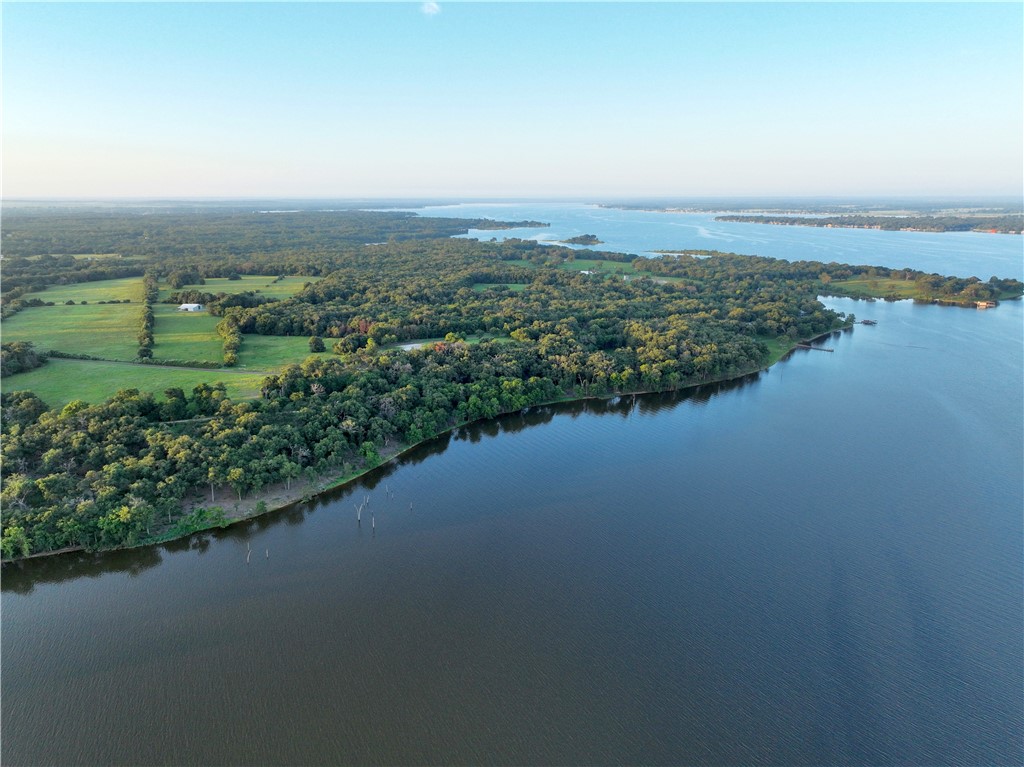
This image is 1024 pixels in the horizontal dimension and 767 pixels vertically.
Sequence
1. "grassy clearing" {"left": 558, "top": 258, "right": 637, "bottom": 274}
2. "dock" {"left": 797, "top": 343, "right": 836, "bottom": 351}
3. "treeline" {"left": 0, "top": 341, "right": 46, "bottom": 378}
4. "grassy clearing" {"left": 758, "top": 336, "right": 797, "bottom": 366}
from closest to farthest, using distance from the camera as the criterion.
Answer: "treeline" {"left": 0, "top": 341, "right": 46, "bottom": 378}, "grassy clearing" {"left": 758, "top": 336, "right": 797, "bottom": 366}, "dock" {"left": 797, "top": 343, "right": 836, "bottom": 351}, "grassy clearing" {"left": 558, "top": 258, "right": 637, "bottom": 274}

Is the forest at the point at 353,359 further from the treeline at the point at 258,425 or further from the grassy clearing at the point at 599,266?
the grassy clearing at the point at 599,266

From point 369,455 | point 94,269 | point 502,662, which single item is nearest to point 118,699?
point 502,662

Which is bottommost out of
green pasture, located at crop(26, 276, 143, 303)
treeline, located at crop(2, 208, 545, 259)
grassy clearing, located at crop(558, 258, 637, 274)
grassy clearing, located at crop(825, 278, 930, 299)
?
green pasture, located at crop(26, 276, 143, 303)

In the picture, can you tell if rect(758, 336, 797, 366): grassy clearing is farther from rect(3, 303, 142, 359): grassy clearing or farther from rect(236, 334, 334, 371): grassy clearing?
rect(3, 303, 142, 359): grassy clearing

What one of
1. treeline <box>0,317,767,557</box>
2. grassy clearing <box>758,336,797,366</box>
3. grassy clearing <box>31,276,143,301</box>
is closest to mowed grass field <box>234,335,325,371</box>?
treeline <box>0,317,767,557</box>

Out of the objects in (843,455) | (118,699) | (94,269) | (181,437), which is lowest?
(118,699)

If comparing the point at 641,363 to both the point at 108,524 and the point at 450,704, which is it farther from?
the point at 108,524

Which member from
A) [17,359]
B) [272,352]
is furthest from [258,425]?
[17,359]
